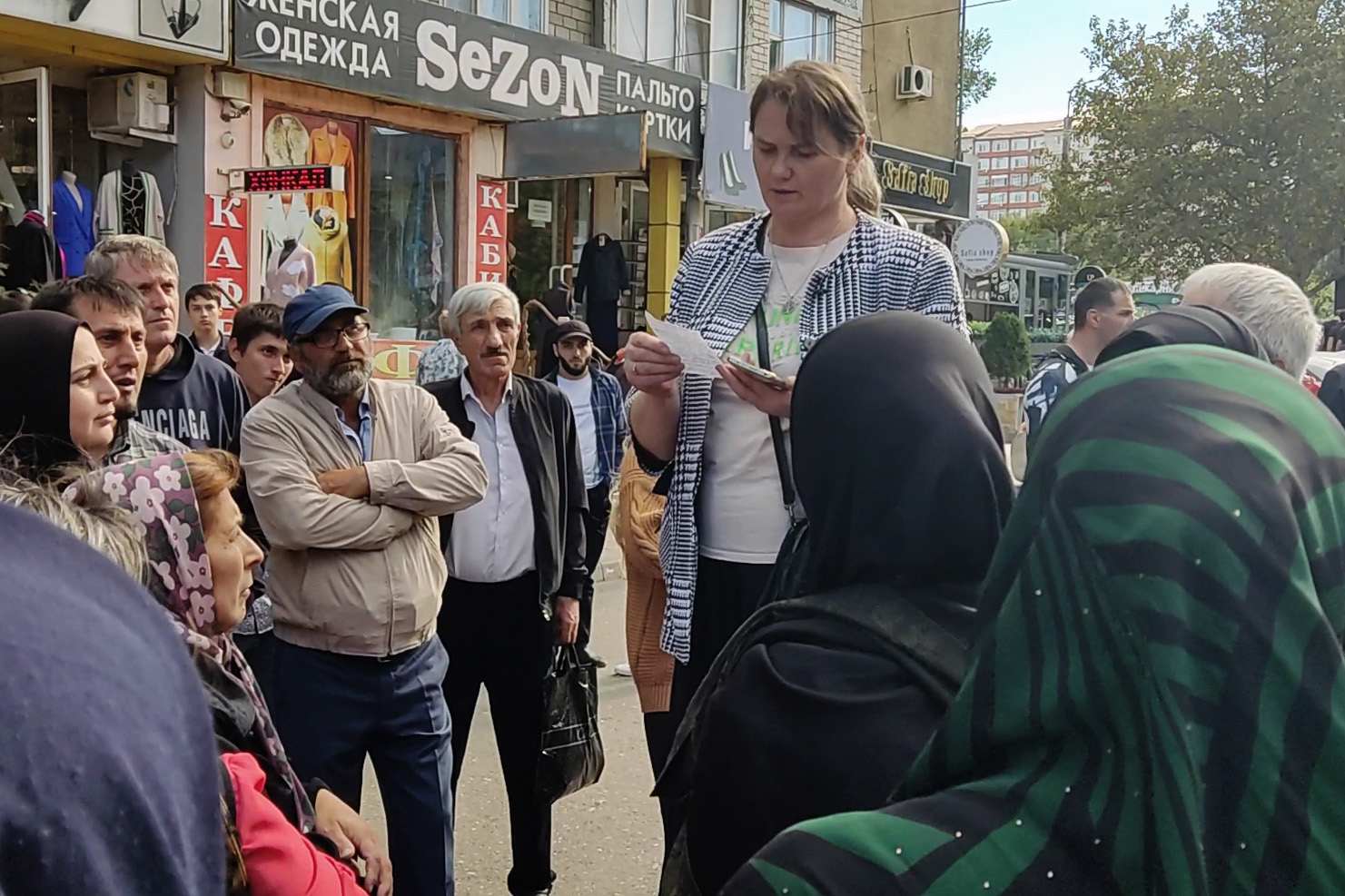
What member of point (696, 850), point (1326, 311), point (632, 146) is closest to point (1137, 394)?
point (696, 850)

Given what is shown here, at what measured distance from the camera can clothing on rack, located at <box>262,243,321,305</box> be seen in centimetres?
1092

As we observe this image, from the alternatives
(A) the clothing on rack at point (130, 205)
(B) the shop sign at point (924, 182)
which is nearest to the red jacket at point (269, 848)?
(A) the clothing on rack at point (130, 205)

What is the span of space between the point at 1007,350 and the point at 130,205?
16.5m

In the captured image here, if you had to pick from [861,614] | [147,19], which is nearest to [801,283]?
[861,614]

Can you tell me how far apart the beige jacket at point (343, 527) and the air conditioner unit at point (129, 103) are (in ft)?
25.9

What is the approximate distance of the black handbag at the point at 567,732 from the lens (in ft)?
13.5

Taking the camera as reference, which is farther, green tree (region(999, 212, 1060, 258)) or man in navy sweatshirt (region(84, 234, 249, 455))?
green tree (region(999, 212, 1060, 258))

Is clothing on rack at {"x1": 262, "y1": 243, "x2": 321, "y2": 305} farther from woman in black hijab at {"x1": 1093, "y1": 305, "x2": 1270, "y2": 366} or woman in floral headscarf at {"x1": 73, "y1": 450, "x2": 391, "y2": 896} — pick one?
woman in floral headscarf at {"x1": 73, "y1": 450, "x2": 391, "y2": 896}

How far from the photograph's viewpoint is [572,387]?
6973 mm

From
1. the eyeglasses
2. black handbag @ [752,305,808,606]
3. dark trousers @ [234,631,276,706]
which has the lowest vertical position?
dark trousers @ [234,631,276,706]

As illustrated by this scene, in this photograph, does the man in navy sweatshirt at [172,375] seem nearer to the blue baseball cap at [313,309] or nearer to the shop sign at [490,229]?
the blue baseball cap at [313,309]

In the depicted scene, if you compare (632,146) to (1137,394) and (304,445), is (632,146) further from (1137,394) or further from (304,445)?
(1137,394)

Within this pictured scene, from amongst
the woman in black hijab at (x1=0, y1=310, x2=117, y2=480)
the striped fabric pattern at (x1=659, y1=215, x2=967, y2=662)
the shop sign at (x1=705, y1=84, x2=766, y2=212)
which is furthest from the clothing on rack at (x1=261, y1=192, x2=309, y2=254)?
the striped fabric pattern at (x1=659, y1=215, x2=967, y2=662)

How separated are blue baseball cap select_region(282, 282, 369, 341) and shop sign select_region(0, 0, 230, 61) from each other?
22.5 feet
